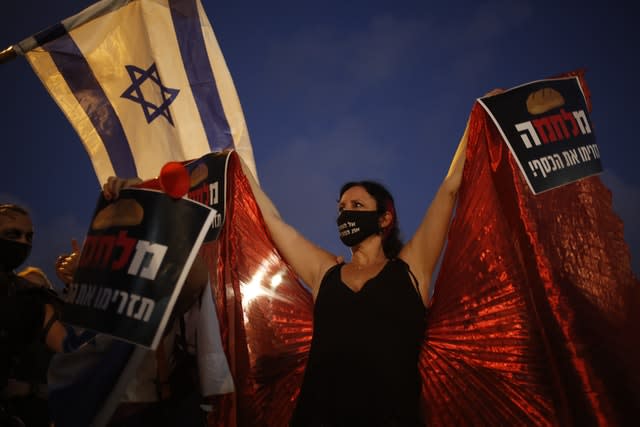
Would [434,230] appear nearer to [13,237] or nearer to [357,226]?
[357,226]

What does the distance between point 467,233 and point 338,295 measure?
82 cm

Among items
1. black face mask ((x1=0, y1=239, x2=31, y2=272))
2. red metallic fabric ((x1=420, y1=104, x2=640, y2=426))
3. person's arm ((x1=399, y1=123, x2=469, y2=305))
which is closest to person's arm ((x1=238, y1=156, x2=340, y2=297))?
person's arm ((x1=399, y1=123, x2=469, y2=305))

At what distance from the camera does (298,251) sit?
3098mm

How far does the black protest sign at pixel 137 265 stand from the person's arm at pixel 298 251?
52.3 inches

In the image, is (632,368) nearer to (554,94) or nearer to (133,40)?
(554,94)

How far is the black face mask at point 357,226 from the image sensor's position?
114 inches

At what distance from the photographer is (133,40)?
4504 mm

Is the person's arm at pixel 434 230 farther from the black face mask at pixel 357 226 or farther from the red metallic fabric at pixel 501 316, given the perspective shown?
the black face mask at pixel 357 226

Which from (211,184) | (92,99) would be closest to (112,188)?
(211,184)

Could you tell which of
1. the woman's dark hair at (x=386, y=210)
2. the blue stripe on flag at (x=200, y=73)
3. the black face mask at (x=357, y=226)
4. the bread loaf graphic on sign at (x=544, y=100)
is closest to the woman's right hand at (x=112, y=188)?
the black face mask at (x=357, y=226)

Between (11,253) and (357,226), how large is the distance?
6.48ft

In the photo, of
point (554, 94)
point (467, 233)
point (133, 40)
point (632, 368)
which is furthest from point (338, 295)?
point (133, 40)

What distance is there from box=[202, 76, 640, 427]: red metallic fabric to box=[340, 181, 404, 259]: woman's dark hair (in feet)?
1.32

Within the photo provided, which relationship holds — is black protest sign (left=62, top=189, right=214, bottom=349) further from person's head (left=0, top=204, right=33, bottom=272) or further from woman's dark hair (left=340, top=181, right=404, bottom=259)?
woman's dark hair (left=340, top=181, right=404, bottom=259)
